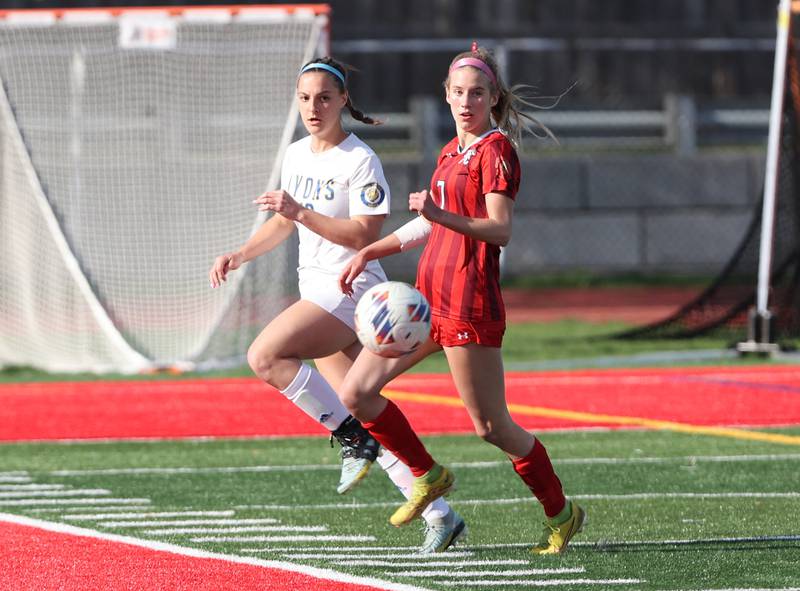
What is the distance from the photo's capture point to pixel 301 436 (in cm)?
1179

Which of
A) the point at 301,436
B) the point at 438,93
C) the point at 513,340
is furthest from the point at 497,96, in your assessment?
the point at 438,93

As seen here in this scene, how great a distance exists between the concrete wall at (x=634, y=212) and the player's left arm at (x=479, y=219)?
53.1ft

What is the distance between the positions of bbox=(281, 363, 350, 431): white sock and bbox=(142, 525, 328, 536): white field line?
0.54 m

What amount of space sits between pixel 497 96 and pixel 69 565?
273 centimetres

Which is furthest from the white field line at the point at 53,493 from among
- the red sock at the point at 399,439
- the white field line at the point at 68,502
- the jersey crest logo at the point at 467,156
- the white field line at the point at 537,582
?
the jersey crest logo at the point at 467,156

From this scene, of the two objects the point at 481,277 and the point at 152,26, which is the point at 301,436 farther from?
the point at 152,26

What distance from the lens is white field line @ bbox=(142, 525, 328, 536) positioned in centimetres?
812

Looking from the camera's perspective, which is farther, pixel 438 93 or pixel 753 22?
pixel 753 22

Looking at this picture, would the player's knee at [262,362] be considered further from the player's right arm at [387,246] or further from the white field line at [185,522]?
the white field line at [185,522]

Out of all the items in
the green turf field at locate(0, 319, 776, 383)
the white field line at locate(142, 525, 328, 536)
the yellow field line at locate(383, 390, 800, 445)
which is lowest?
the green turf field at locate(0, 319, 776, 383)

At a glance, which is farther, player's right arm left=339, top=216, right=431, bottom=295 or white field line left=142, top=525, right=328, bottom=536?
white field line left=142, top=525, right=328, bottom=536

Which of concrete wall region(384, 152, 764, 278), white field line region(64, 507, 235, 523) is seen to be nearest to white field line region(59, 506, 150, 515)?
white field line region(64, 507, 235, 523)

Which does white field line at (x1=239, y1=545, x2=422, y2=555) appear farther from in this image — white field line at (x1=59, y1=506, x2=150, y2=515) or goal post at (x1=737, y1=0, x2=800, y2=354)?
goal post at (x1=737, y1=0, x2=800, y2=354)

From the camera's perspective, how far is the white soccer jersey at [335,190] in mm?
7855
